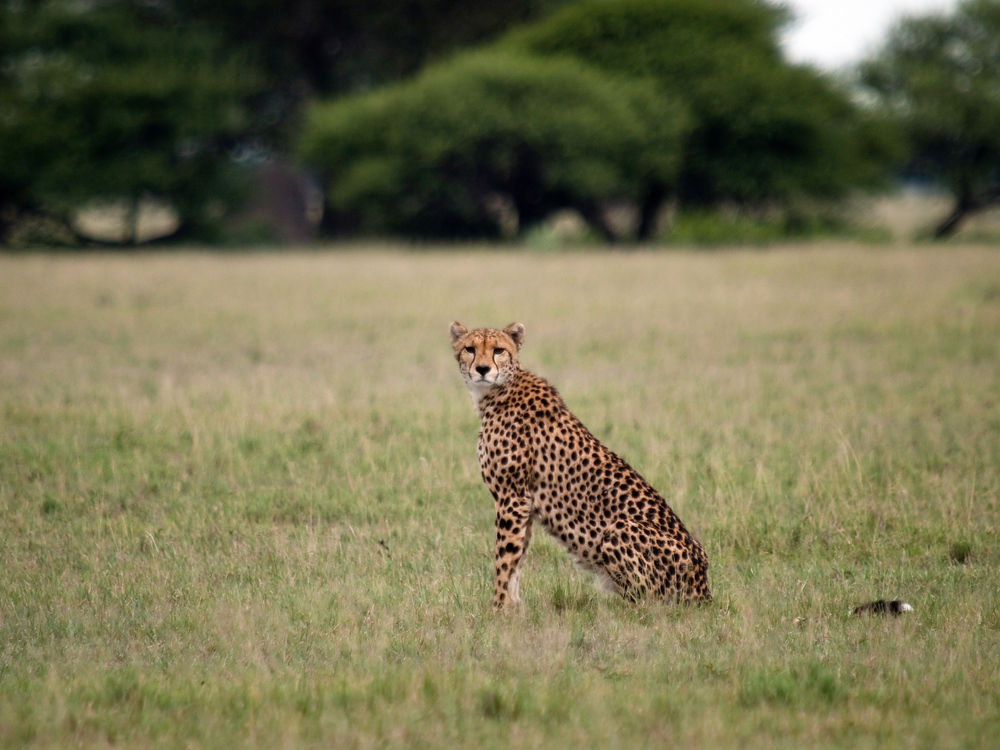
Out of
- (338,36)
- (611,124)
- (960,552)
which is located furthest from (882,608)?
(338,36)

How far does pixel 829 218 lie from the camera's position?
117ft

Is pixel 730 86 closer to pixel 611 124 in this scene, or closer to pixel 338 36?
pixel 611 124

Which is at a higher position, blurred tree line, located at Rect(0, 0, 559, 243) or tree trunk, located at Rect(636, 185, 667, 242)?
blurred tree line, located at Rect(0, 0, 559, 243)

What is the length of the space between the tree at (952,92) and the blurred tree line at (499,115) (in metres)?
0.07

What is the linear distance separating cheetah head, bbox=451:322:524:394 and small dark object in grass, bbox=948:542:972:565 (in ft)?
8.07

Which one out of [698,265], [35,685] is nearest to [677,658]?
[35,685]

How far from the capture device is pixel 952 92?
3462 centimetres

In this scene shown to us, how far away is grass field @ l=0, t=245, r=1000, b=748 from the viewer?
3752 mm

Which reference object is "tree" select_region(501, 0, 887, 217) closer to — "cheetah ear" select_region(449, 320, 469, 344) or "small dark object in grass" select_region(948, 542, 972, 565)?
"small dark object in grass" select_region(948, 542, 972, 565)

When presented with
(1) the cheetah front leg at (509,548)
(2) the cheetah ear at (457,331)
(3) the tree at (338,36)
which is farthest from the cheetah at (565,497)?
A: (3) the tree at (338,36)

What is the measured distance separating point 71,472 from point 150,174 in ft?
86.6

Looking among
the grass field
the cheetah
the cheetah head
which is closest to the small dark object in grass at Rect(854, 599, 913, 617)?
the grass field

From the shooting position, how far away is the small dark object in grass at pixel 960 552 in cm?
572

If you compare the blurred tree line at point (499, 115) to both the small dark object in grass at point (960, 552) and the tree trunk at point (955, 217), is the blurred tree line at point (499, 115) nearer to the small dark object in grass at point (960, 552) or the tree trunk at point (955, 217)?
the tree trunk at point (955, 217)
